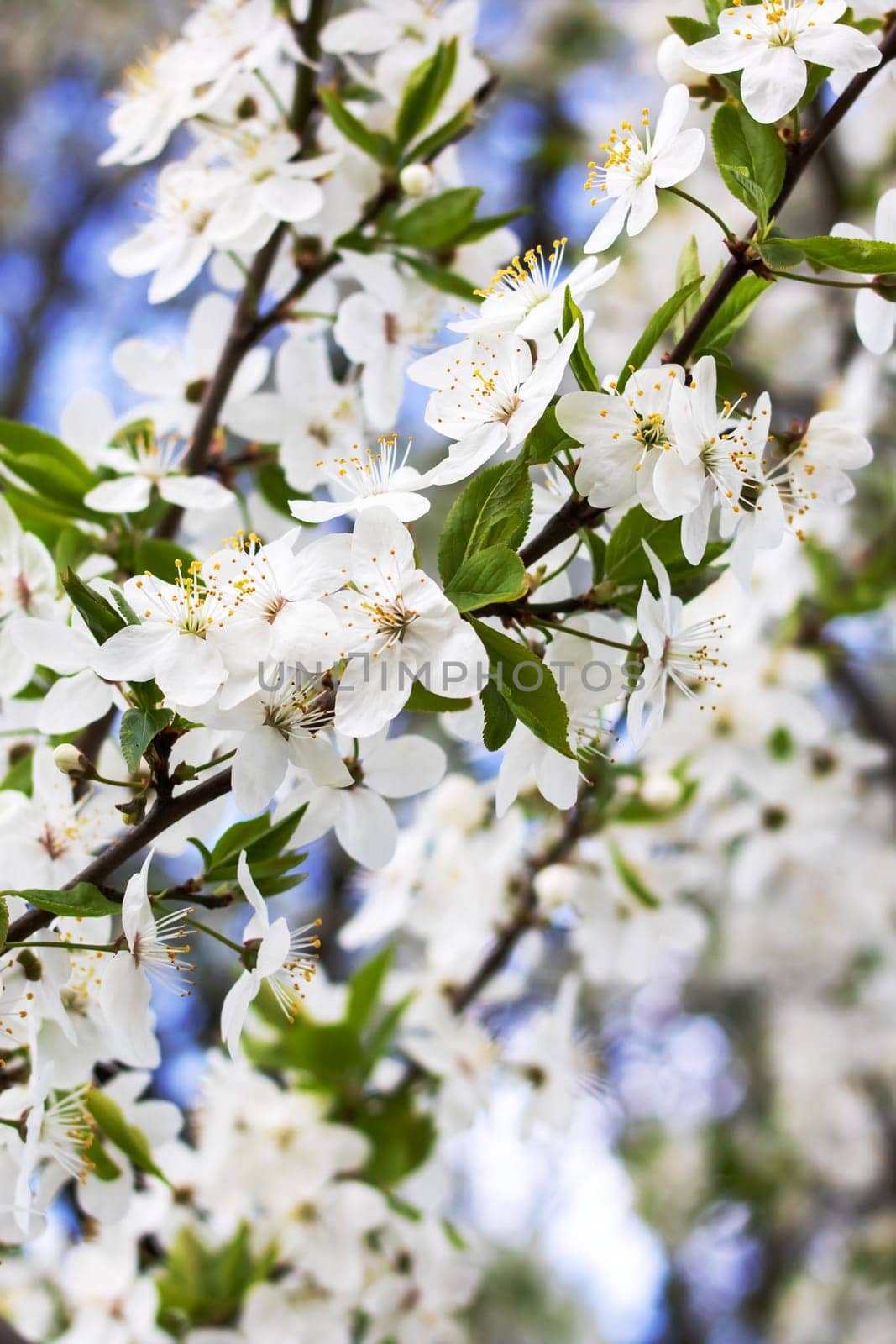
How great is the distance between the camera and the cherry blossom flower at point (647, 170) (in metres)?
0.87

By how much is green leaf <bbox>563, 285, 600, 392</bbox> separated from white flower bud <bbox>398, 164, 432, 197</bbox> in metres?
0.51

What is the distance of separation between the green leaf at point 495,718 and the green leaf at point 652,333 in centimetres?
23

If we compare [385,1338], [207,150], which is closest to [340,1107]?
[385,1338]

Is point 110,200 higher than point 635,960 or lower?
lower

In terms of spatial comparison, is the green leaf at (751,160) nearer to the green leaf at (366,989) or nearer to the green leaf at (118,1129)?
the green leaf at (118,1129)

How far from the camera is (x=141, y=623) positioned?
829 millimetres

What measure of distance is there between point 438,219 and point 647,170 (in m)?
0.43

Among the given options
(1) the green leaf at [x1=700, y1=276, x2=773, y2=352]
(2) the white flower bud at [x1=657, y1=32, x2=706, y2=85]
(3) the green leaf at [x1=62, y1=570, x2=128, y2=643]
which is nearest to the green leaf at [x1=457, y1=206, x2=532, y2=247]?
(2) the white flower bud at [x1=657, y1=32, x2=706, y2=85]

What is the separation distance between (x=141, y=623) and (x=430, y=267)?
68cm

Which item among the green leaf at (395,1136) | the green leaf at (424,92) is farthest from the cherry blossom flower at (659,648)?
the green leaf at (395,1136)

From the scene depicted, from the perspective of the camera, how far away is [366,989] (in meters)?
1.57

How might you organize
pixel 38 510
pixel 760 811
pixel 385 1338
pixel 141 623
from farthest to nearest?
1. pixel 760 811
2. pixel 385 1338
3. pixel 38 510
4. pixel 141 623

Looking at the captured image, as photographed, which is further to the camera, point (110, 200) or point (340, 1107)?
point (110, 200)

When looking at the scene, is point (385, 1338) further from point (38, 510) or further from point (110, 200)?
point (110, 200)
